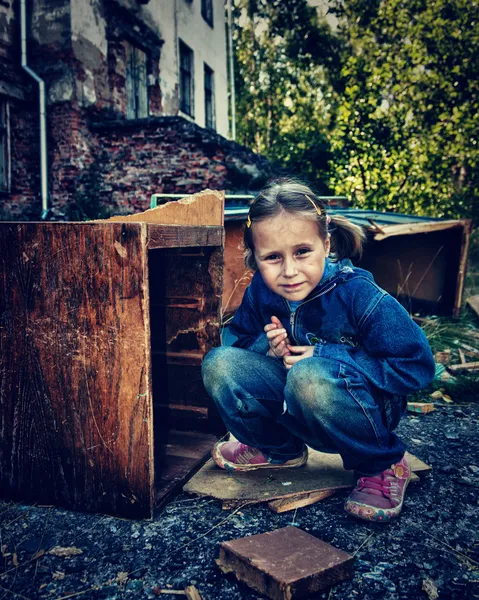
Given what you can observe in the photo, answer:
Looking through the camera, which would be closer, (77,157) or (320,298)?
(320,298)

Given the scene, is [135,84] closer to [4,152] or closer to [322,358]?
[4,152]

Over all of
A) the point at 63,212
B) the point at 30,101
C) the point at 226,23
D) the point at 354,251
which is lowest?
the point at 354,251

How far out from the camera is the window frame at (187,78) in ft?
40.3

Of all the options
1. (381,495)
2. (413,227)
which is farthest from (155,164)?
(381,495)

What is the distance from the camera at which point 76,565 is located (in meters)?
1.48

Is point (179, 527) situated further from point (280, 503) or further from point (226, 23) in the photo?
point (226, 23)

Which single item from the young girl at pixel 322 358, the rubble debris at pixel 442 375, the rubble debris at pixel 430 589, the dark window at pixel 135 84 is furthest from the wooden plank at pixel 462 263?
the dark window at pixel 135 84

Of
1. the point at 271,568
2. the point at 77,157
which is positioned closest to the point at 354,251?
the point at 271,568

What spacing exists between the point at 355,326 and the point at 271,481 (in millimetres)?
752

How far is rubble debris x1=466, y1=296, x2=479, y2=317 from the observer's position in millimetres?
5004

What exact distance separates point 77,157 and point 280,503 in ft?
24.5

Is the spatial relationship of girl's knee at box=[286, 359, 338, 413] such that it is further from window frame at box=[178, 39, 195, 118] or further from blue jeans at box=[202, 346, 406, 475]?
window frame at box=[178, 39, 195, 118]

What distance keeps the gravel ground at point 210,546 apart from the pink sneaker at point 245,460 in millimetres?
241

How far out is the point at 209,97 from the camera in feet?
46.1
